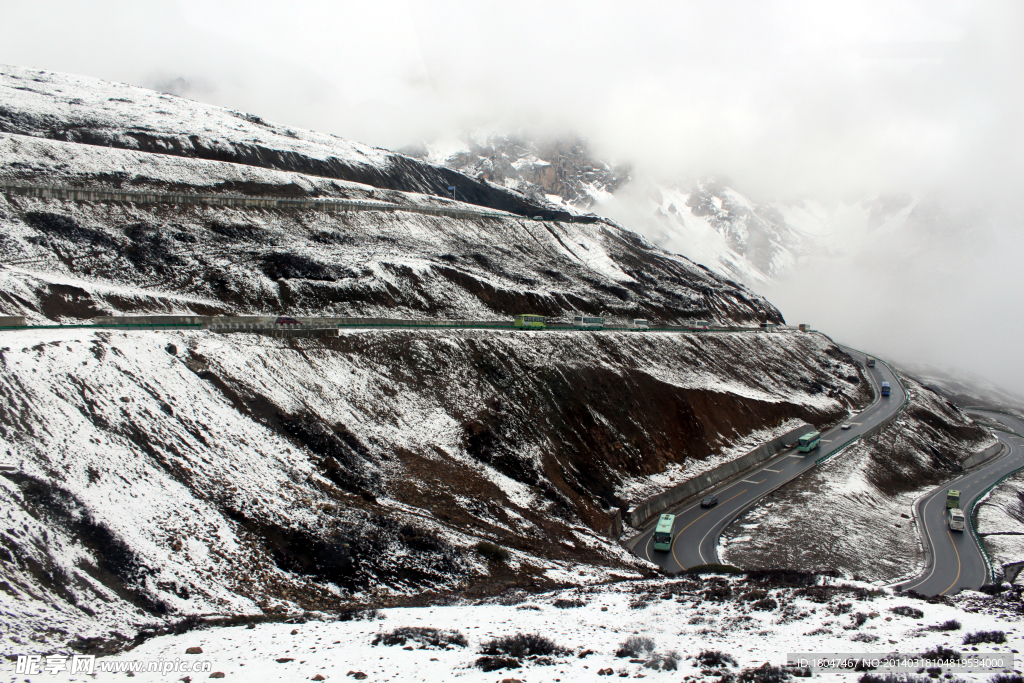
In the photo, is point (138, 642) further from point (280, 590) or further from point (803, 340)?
point (803, 340)

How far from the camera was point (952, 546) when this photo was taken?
38031mm

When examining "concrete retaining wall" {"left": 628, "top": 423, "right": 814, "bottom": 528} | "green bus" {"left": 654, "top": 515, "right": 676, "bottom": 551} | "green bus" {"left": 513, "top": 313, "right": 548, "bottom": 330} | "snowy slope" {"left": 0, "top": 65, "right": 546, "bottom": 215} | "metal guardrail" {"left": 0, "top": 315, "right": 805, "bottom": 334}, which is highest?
"snowy slope" {"left": 0, "top": 65, "right": 546, "bottom": 215}

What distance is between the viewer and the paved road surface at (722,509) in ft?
108

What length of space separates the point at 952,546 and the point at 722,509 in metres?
15.4

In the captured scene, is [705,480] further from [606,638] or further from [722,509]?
[606,638]

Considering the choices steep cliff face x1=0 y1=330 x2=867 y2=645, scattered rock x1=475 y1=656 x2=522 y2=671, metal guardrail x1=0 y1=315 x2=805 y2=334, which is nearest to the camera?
scattered rock x1=475 y1=656 x2=522 y2=671

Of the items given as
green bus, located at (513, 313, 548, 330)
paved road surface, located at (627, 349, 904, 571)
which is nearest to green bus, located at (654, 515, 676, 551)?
paved road surface, located at (627, 349, 904, 571)

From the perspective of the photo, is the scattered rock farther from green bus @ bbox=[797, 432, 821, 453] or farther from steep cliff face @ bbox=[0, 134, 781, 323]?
green bus @ bbox=[797, 432, 821, 453]

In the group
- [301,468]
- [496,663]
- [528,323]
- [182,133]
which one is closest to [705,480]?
[528,323]

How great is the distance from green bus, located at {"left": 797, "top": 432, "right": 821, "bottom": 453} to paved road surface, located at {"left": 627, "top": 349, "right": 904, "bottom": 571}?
0.64 metres

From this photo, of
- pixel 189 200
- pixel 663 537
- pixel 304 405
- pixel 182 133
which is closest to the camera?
pixel 304 405

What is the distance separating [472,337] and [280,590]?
94.1 ft

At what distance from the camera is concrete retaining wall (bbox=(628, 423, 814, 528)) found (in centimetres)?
3794

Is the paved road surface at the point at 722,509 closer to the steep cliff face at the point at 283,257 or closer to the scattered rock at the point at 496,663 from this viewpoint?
the scattered rock at the point at 496,663
